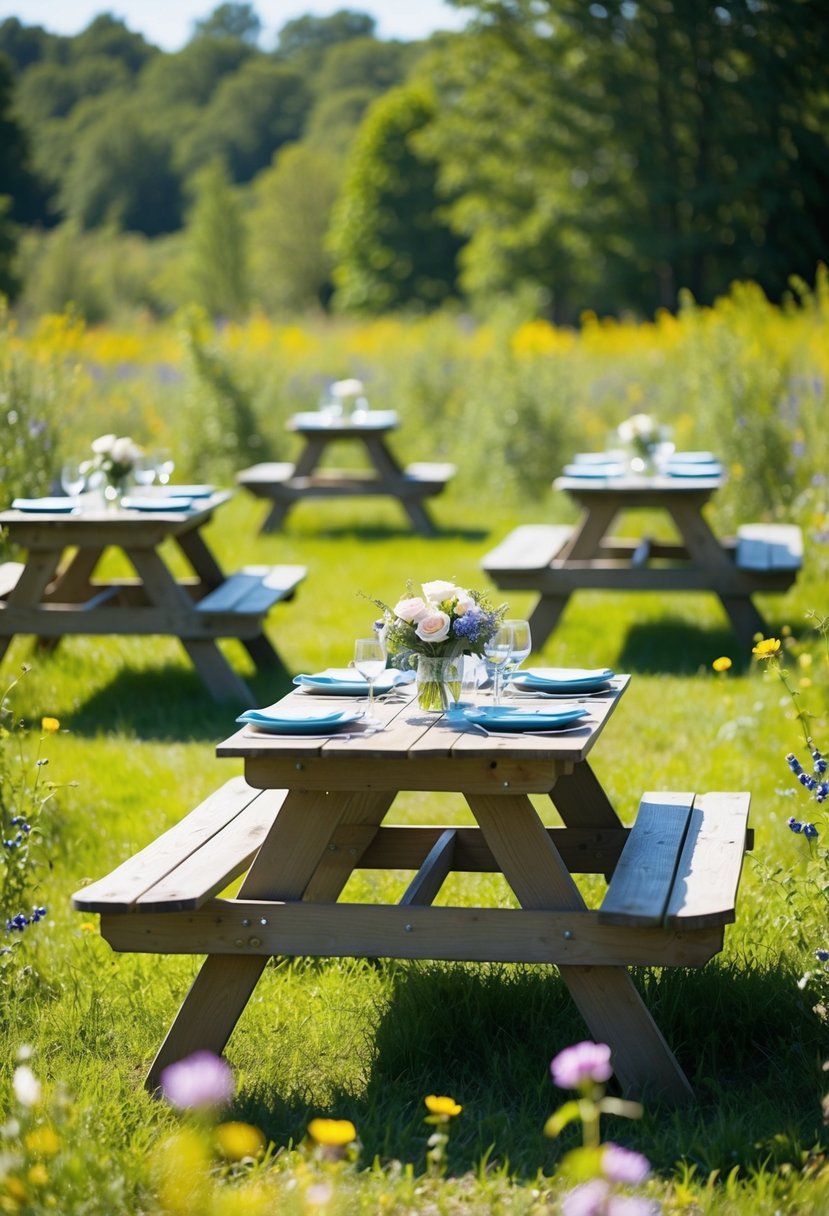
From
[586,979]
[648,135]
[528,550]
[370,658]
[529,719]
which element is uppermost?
[370,658]

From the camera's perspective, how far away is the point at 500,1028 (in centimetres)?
303

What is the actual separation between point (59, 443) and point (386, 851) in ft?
14.3

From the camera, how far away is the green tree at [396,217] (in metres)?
42.4

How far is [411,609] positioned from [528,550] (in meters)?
3.87

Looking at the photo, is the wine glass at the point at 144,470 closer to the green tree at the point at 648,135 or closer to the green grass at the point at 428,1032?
the green grass at the point at 428,1032

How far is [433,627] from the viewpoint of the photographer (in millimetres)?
2916

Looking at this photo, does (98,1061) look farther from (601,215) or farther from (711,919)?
(601,215)

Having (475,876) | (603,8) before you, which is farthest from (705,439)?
(603,8)

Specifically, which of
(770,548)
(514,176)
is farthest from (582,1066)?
(514,176)

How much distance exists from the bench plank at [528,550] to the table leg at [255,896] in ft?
11.6

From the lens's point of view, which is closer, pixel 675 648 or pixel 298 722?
pixel 298 722

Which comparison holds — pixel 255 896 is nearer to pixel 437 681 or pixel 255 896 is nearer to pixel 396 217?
pixel 437 681

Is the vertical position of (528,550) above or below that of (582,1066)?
below

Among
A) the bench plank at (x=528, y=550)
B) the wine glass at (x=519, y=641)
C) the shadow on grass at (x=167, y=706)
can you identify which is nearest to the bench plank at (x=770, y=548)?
the bench plank at (x=528, y=550)
